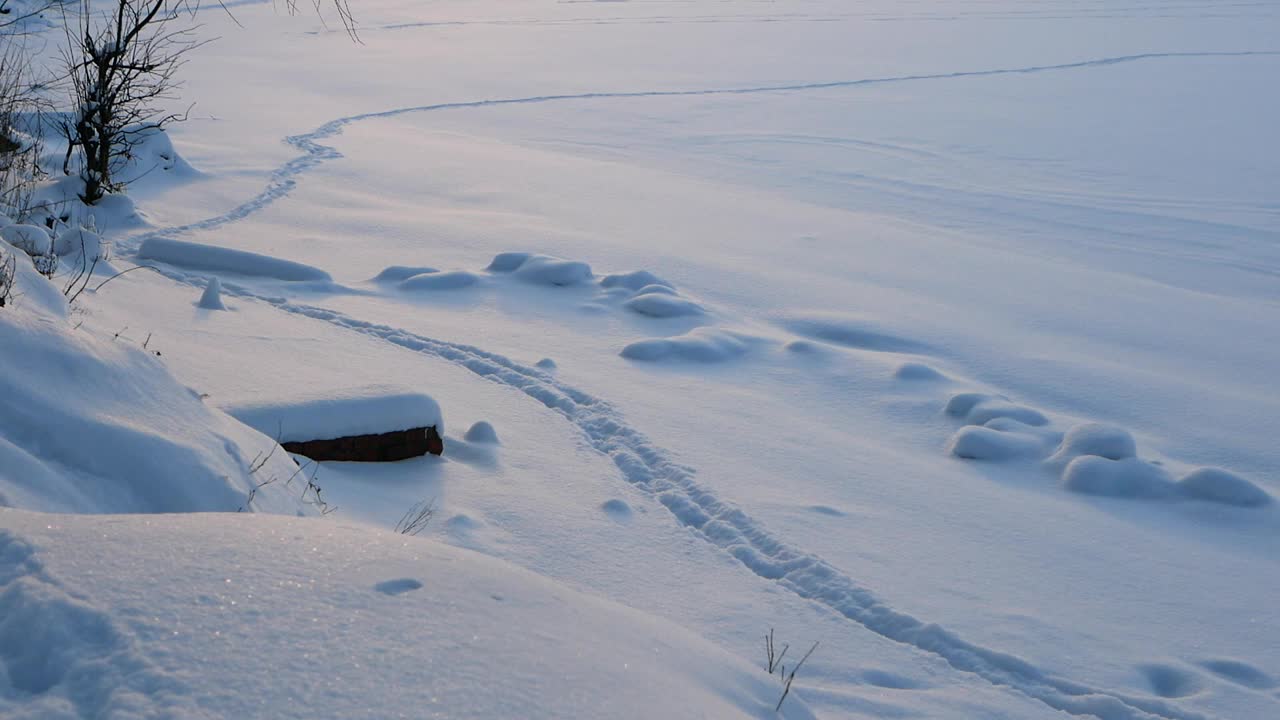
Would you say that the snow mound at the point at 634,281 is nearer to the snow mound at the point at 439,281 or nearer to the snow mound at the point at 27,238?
the snow mound at the point at 439,281

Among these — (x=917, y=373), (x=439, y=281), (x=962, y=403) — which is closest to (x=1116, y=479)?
(x=962, y=403)

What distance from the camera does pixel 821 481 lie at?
16.4 ft

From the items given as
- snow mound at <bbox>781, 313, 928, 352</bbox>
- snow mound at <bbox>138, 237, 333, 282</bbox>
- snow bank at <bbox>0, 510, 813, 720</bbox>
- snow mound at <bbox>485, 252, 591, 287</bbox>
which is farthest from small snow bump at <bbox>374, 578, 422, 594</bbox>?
snow mound at <bbox>485, 252, 591, 287</bbox>

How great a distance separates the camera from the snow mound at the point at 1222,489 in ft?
16.6

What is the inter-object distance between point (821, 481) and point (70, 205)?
6738 mm

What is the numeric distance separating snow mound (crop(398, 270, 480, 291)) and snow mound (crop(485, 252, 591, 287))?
35 cm

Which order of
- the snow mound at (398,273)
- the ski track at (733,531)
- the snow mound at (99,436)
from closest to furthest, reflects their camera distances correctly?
the snow mound at (99,436)
the ski track at (733,531)
the snow mound at (398,273)

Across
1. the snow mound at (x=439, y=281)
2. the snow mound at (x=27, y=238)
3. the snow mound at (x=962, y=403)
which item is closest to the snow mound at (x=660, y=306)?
the snow mound at (x=439, y=281)

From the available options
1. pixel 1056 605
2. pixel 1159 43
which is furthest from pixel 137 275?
pixel 1159 43

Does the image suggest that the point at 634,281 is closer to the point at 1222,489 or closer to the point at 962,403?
the point at 962,403

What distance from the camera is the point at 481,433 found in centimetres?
500

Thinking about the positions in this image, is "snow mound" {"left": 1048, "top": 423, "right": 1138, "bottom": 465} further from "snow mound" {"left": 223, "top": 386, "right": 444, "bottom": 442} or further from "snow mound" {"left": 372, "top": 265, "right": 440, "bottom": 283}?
"snow mound" {"left": 372, "top": 265, "right": 440, "bottom": 283}

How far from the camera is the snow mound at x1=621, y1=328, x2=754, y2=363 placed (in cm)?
663

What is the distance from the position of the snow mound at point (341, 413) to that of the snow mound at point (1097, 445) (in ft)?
10.1
